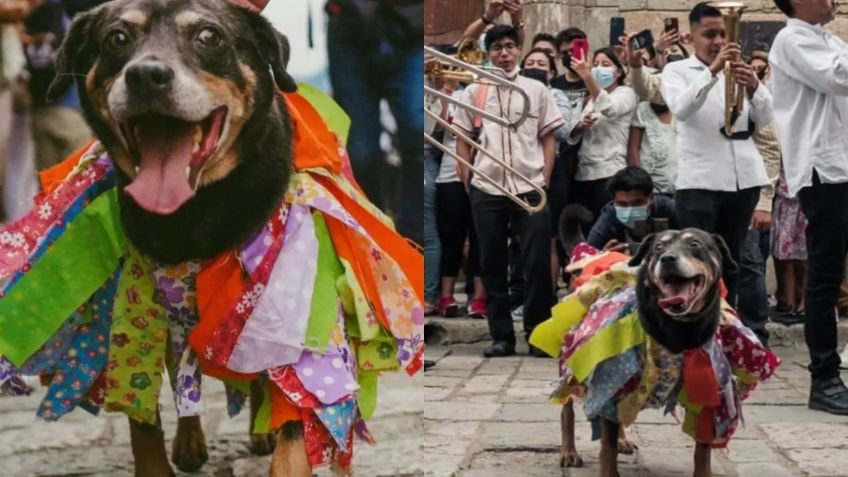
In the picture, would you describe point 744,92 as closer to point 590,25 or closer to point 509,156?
point 509,156

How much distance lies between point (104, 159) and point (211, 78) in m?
0.38

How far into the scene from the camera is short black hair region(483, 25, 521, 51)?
9.20m

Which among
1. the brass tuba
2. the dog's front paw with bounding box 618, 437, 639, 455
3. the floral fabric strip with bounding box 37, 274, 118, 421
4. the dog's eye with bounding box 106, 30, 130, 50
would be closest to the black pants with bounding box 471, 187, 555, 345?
the brass tuba

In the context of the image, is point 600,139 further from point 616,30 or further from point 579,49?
point 616,30

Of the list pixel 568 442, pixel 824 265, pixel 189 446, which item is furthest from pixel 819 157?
pixel 189 446

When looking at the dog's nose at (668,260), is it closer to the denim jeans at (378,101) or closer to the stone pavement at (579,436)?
the stone pavement at (579,436)

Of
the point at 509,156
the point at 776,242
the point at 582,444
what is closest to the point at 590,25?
the point at 776,242

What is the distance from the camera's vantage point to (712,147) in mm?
7906

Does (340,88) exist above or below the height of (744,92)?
above

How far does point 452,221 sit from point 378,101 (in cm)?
573

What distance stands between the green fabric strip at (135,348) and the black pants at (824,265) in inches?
137

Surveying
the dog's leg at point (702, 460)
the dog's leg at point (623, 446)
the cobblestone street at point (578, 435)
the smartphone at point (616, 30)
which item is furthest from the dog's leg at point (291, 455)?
the smartphone at point (616, 30)

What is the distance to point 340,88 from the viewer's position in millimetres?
4367

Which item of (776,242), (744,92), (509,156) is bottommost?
(776,242)
